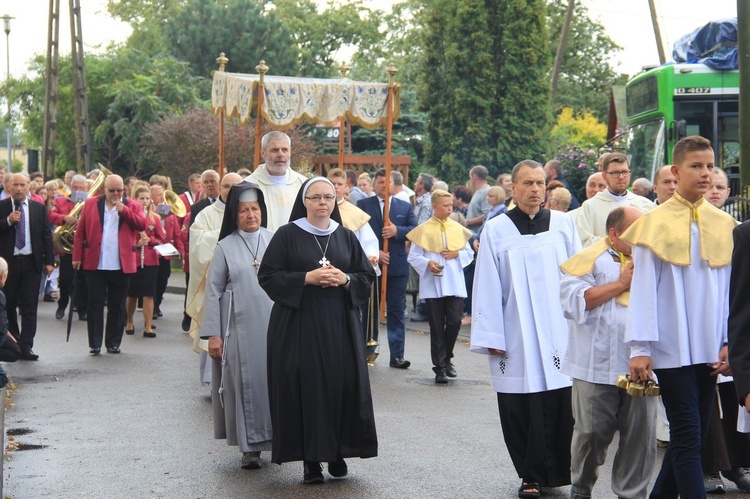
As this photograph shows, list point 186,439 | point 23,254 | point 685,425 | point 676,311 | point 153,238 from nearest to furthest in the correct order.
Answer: point 685,425, point 676,311, point 186,439, point 23,254, point 153,238

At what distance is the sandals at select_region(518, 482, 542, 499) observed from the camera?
276 inches

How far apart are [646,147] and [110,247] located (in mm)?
9544

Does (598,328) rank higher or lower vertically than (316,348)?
higher

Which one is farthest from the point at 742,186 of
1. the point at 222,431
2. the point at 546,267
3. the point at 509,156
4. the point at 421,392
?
the point at 509,156

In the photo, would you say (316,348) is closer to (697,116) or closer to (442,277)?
(442,277)

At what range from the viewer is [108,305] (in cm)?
1381

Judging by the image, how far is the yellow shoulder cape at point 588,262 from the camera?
6.40m

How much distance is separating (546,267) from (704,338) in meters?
1.76

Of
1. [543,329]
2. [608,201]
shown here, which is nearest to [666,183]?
[608,201]

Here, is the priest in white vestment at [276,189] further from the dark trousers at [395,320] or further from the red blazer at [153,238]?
the red blazer at [153,238]

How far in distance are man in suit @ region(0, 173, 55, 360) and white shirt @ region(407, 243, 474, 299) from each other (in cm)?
425

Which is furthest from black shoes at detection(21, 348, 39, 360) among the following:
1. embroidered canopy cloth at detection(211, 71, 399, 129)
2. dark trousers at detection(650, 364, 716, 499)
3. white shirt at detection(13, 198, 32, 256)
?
dark trousers at detection(650, 364, 716, 499)

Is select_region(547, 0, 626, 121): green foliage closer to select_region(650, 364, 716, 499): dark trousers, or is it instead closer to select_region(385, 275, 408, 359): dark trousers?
select_region(385, 275, 408, 359): dark trousers

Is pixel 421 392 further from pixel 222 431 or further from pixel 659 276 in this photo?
pixel 659 276
